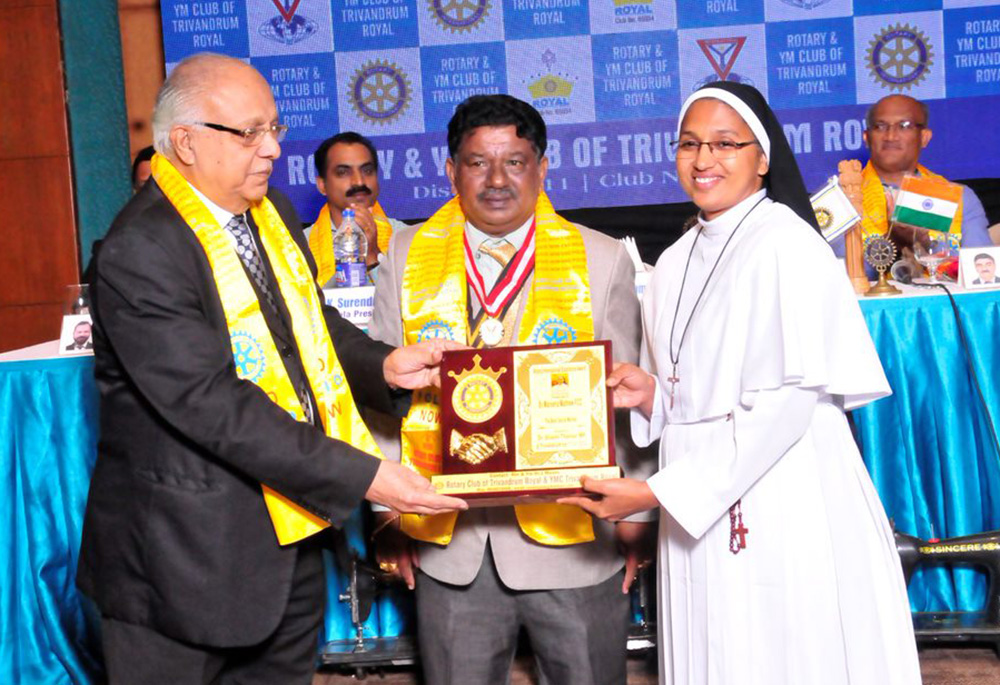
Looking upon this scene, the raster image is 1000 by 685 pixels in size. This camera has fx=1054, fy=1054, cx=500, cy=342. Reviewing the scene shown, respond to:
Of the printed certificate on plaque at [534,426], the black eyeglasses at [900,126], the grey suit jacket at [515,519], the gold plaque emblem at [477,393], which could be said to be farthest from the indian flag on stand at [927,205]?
the gold plaque emblem at [477,393]

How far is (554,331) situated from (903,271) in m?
A: 2.00

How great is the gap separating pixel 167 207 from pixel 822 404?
4.83ft

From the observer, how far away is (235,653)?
238 cm

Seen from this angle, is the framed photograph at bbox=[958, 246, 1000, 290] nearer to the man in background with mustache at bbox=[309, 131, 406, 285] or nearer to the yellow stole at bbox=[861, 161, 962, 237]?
the yellow stole at bbox=[861, 161, 962, 237]

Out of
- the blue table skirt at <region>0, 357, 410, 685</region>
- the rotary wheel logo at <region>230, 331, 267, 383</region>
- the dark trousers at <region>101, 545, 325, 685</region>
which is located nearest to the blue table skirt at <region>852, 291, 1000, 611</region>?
the blue table skirt at <region>0, 357, 410, 685</region>

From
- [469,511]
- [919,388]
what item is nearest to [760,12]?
[919,388]

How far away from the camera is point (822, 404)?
2.34 meters

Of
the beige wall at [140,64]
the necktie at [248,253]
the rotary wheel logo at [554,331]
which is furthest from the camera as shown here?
the beige wall at [140,64]

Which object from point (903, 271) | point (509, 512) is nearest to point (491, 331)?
point (509, 512)

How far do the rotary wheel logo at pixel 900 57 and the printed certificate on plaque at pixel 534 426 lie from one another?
5.05 metres

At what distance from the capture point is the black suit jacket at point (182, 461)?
208cm

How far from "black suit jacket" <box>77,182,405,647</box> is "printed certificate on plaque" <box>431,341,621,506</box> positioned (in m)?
0.25

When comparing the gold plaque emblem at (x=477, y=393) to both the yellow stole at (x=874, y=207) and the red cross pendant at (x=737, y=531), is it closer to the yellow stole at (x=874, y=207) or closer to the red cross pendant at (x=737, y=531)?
the red cross pendant at (x=737, y=531)

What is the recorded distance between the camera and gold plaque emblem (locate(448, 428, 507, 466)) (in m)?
2.35
